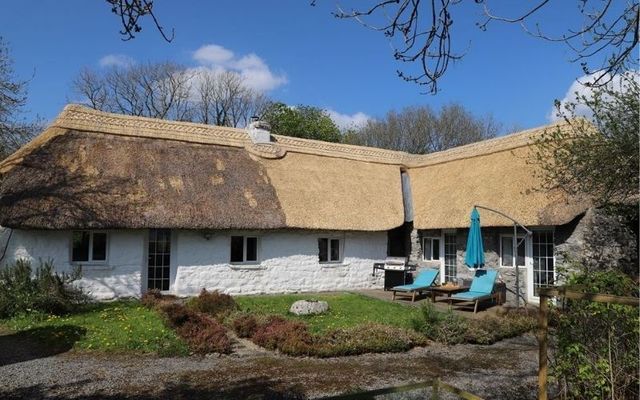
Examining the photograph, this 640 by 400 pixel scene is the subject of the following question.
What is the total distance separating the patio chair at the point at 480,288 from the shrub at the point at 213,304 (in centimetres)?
587

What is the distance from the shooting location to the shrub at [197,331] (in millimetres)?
8477

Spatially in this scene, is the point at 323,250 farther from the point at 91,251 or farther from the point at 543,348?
the point at 543,348

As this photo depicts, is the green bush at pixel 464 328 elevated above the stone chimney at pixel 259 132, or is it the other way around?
the stone chimney at pixel 259 132

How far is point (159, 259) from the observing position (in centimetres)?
1445

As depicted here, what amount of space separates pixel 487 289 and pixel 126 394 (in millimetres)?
9944

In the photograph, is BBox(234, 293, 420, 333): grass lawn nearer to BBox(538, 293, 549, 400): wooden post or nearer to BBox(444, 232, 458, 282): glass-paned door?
BBox(444, 232, 458, 282): glass-paned door

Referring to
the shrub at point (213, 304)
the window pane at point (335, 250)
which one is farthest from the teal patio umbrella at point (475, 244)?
the shrub at point (213, 304)

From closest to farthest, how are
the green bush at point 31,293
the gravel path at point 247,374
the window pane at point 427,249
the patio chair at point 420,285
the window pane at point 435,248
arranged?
the gravel path at point 247,374 < the green bush at point 31,293 < the patio chair at point 420,285 < the window pane at point 435,248 < the window pane at point 427,249

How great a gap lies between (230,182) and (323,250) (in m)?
4.14

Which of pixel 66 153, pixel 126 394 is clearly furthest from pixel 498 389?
pixel 66 153

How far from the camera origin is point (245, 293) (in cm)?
1534

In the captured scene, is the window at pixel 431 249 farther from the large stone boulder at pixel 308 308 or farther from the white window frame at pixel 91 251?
the white window frame at pixel 91 251

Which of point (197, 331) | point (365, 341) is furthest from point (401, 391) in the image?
point (197, 331)

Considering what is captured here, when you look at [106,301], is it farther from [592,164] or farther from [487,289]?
[592,164]
